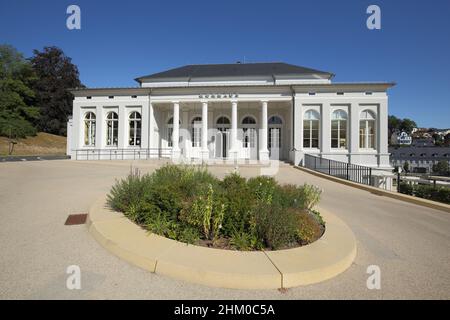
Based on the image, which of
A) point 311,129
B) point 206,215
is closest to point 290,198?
point 206,215

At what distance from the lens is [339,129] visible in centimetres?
2059

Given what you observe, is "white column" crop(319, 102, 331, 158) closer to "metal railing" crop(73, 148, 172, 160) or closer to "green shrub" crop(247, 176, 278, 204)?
"metal railing" crop(73, 148, 172, 160)

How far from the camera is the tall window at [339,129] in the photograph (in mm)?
20547

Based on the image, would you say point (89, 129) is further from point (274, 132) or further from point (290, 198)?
point (290, 198)

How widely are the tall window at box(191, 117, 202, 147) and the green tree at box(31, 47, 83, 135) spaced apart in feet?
120

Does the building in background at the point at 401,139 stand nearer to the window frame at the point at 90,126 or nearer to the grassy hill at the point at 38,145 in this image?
the window frame at the point at 90,126

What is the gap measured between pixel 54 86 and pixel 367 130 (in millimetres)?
56551

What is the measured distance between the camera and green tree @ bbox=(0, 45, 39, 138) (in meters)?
37.2

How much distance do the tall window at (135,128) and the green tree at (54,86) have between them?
108 ft

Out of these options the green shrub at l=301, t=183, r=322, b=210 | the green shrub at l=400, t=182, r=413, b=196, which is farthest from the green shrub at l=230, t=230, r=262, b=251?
the green shrub at l=400, t=182, r=413, b=196

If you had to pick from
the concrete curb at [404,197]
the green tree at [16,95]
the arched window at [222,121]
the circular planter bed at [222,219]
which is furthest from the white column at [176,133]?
the green tree at [16,95]
